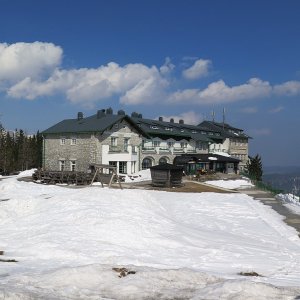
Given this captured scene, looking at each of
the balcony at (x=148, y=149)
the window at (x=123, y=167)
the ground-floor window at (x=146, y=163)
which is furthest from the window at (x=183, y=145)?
the window at (x=123, y=167)

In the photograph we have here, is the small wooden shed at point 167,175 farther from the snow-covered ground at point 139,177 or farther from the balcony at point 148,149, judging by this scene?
the balcony at point 148,149

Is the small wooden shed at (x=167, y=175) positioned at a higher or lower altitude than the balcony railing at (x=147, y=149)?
lower

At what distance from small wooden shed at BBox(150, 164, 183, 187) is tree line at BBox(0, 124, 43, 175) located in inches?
1065

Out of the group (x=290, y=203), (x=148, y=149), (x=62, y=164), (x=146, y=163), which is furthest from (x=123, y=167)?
(x=290, y=203)

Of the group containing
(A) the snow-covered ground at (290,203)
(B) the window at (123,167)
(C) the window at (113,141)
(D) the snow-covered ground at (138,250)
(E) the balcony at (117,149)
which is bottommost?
(A) the snow-covered ground at (290,203)

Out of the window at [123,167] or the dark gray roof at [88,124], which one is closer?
the dark gray roof at [88,124]

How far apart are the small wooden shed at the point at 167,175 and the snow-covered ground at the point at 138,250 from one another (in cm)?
1329

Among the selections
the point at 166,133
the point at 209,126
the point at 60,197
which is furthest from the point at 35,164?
the point at 60,197

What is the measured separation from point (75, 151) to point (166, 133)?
17.3 meters

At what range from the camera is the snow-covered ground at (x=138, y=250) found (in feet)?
24.0

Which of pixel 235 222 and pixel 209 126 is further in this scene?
pixel 209 126

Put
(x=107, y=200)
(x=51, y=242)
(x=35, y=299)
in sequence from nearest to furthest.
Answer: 1. (x=35, y=299)
2. (x=51, y=242)
3. (x=107, y=200)

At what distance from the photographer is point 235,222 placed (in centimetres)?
1945

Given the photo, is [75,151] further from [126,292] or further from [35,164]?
[126,292]
